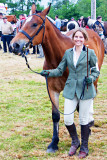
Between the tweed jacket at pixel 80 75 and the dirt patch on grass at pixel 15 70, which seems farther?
the dirt patch on grass at pixel 15 70

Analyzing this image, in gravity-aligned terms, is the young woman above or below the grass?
above

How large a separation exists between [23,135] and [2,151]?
71 centimetres

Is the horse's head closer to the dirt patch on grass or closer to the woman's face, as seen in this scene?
the woman's face

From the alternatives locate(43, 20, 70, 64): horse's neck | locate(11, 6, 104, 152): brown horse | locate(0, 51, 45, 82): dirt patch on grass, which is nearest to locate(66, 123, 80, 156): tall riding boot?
locate(11, 6, 104, 152): brown horse

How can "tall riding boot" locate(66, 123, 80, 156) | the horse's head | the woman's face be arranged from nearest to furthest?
the woman's face
the horse's head
"tall riding boot" locate(66, 123, 80, 156)

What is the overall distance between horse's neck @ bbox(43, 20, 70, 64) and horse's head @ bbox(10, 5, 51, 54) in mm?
130

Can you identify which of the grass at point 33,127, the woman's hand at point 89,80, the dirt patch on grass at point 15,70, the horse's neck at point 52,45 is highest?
the horse's neck at point 52,45

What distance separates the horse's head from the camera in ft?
12.3

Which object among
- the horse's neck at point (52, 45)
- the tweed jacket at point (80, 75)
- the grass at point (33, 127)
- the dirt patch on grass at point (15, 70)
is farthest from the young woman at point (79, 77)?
the dirt patch on grass at point (15, 70)

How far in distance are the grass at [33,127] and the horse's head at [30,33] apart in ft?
5.11

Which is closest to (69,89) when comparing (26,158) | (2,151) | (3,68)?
→ (26,158)

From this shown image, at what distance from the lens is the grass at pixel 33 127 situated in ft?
13.3

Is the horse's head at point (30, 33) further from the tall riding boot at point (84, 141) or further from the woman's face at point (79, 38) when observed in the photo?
the tall riding boot at point (84, 141)

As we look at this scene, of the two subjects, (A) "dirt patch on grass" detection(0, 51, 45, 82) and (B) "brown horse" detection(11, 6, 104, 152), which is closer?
(B) "brown horse" detection(11, 6, 104, 152)
